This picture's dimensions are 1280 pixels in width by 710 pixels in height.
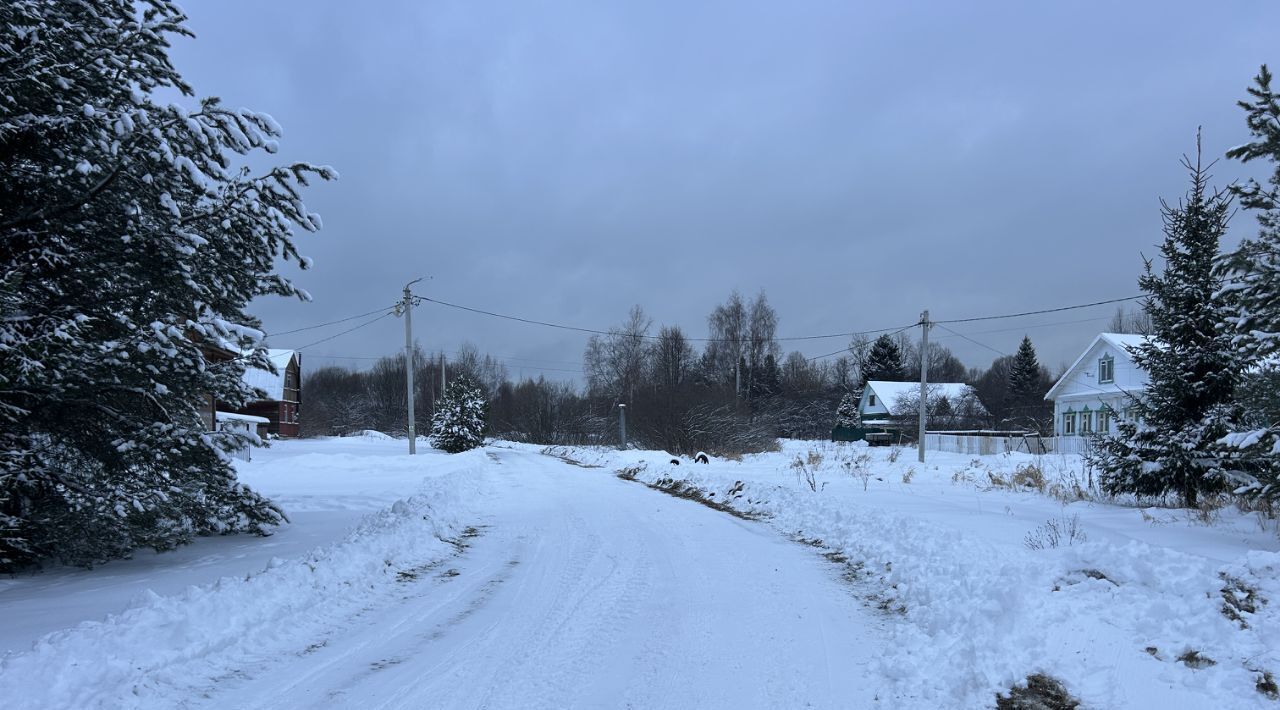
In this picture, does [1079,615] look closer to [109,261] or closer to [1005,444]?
[109,261]

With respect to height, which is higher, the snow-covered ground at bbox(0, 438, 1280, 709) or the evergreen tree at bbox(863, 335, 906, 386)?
the evergreen tree at bbox(863, 335, 906, 386)

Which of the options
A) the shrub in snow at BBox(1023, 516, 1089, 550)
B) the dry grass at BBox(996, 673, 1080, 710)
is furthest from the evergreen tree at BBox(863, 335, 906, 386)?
the dry grass at BBox(996, 673, 1080, 710)

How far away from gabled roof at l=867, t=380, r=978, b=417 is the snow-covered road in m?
54.8

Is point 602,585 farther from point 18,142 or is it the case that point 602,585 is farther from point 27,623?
point 18,142

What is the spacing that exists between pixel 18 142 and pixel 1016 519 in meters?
13.5

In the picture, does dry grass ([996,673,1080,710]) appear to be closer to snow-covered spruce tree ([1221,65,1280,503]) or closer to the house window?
snow-covered spruce tree ([1221,65,1280,503])

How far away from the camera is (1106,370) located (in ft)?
127

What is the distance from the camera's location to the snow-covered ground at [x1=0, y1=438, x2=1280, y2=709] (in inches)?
170

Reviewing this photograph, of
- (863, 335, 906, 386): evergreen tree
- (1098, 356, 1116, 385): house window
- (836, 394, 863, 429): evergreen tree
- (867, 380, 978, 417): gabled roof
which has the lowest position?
(836, 394, 863, 429): evergreen tree

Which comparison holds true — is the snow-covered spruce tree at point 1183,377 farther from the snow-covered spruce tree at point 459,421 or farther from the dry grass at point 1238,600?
the snow-covered spruce tree at point 459,421

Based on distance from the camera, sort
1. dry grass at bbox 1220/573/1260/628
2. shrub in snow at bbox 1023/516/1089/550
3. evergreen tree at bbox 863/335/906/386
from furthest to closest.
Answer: evergreen tree at bbox 863/335/906/386 < shrub in snow at bbox 1023/516/1089/550 < dry grass at bbox 1220/573/1260/628

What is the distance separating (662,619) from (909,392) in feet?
197

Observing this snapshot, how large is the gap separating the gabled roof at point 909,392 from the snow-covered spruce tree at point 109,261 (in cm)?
5727

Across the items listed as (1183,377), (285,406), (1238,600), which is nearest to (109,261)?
(1238,600)
